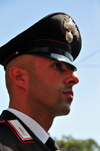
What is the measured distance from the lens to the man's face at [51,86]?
7.97ft

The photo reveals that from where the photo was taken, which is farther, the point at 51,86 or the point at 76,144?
the point at 76,144

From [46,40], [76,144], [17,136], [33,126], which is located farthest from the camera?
[76,144]

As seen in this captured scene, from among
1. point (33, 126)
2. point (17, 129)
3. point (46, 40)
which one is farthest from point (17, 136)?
point (46, 40)

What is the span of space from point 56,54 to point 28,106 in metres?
0.59

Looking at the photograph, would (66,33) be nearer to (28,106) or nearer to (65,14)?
(65,14)

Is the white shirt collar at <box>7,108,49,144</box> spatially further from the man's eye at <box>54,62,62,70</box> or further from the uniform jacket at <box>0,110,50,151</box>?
the man's eye at <box>54,62,62,70</box>

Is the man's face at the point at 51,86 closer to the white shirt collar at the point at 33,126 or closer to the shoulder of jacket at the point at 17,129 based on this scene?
the white shirt collar at the point at 33,126

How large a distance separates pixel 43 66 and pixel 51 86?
0.22 meters

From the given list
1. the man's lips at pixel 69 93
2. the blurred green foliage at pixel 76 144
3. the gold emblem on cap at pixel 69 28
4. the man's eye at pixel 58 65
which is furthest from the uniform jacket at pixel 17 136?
the blurred green foliage at pixel 76 144

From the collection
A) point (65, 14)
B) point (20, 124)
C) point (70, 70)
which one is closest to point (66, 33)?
point (65, 14)

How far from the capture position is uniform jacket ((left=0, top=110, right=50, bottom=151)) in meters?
2.18

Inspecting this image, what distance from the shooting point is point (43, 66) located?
252 centimetres

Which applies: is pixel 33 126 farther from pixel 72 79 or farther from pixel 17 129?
pixel 72 79

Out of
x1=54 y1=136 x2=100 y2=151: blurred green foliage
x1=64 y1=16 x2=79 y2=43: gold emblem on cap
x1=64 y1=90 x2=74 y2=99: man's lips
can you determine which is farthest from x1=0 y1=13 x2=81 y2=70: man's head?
x1=54 y1=136 x2=100 y2=151: blurred green foliage
